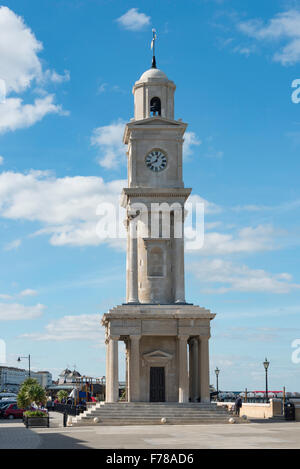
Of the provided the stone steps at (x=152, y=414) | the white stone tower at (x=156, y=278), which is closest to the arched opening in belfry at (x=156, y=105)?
the white stone tower at (x=156, y=278)

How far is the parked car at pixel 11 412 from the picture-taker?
6606 cm

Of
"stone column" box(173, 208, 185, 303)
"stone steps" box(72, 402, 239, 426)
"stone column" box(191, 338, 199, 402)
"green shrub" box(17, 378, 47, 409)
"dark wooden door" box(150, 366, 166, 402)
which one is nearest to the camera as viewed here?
Result: "stone steps" box(72, 402, 239, 426)

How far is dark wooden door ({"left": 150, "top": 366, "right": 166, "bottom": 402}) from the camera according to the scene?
182ft

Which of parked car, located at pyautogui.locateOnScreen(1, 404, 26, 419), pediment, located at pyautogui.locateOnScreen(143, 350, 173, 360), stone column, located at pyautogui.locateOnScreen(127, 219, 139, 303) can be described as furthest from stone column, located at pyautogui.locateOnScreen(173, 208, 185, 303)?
parked car, located at pyautogui.locateOnScreen(1, 404, 26, 419)

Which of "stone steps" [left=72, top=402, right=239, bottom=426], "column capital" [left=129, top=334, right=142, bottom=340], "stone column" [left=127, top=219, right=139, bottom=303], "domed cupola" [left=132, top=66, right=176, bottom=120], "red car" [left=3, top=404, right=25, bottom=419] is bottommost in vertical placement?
"red car" [left=3, top=404, right=25, bottom=419]

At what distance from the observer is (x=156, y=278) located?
58.5 m

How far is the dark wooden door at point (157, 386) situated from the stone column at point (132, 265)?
5.89 meters

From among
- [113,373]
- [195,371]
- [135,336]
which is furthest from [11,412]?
[135,336]

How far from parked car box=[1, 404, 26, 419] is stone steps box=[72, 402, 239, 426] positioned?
59.3 feet

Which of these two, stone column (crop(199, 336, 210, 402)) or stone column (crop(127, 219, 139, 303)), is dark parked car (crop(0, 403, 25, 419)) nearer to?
stone column (crop(127, 219, 139, 303))

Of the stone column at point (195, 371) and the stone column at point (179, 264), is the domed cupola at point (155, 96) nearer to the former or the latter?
the stone column at point (179, 264)

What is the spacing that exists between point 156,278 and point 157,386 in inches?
343
